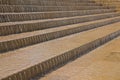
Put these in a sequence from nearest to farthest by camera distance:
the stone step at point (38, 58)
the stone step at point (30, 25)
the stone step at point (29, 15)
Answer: the stone step at point (38, 58) < the stone step at point (30, 25) < the stone step at point (29, 15)

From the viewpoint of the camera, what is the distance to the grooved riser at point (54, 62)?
2181 mm

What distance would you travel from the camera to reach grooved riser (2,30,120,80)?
218 centimetres

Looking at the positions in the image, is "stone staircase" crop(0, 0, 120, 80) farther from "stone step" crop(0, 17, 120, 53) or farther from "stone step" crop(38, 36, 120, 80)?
"stone step" crop(38, 36, 120, 80)

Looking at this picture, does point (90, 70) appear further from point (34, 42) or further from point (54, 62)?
point (34, 42)

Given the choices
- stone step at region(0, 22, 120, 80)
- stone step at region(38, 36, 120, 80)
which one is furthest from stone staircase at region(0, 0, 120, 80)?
stone step at region(38, 36, 120, 80)

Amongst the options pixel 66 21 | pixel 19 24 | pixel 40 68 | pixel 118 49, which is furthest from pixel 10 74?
pixel 66 21

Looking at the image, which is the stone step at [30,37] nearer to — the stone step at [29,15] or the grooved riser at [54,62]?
the stone step at [29,15]

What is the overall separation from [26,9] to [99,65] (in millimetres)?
2222

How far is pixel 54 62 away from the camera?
9.19ft

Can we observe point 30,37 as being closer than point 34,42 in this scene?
Yes

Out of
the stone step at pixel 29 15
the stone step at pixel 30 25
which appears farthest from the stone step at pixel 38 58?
the stone step at pixel 29 15

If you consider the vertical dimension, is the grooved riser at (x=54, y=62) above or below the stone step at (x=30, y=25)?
below

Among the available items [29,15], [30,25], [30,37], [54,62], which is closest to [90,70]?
[54,62]

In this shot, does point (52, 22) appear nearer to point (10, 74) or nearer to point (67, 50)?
point (67, 50)
